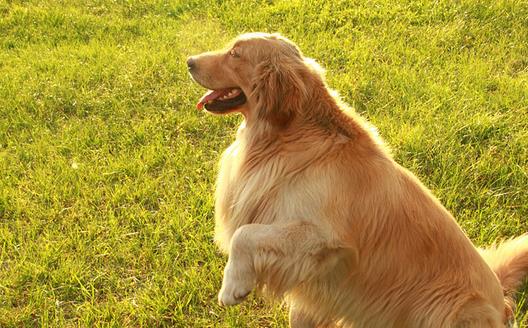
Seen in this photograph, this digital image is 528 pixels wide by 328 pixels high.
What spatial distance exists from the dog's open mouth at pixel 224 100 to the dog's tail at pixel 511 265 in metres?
1.78

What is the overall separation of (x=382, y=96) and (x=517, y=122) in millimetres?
1272

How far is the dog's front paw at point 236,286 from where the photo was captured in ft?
7.86

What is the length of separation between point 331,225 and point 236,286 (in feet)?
1.83

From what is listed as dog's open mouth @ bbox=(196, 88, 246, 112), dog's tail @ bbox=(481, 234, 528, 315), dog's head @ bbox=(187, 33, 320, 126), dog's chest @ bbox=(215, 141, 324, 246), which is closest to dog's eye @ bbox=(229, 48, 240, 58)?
dog's head @ bbox=(187, 33, 320, 126)

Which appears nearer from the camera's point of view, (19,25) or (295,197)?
(295,197)

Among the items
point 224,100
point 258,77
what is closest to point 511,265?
point 258,77

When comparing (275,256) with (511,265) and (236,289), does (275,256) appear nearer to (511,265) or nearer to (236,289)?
(236,289)

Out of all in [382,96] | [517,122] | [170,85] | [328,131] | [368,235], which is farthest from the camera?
[170,85]

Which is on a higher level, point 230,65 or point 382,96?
point 230,65

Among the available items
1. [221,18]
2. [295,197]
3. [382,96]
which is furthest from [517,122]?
[221,18]

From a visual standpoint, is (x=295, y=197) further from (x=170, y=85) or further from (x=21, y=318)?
(x=170, y=85)

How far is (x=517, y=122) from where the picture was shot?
450 centimetres

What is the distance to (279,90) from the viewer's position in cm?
267

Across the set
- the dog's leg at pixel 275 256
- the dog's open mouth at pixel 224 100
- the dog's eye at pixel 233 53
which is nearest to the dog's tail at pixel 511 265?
the dog's leg at pixel 275 256
